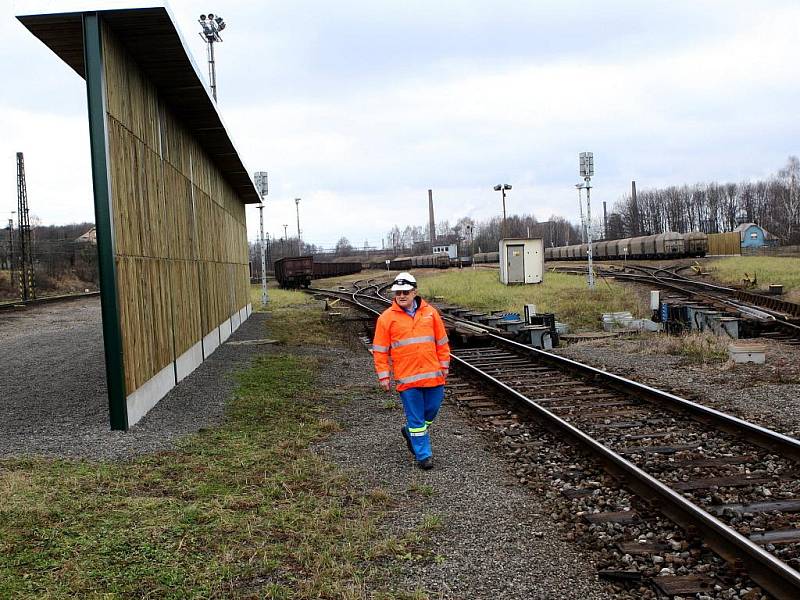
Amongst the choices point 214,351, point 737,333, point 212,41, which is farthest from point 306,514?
point 212,41

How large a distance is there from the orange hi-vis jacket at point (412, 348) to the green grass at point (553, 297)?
42.7 feet

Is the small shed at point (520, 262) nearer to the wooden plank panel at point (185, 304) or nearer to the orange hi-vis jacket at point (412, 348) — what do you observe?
the wooden plank panel at point (185, 304)

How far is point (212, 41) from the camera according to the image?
79.8ft

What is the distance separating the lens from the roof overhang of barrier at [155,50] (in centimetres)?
832

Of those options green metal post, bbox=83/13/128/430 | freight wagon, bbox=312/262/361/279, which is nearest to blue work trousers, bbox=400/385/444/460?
green metal post, bbox=83/13/128/430

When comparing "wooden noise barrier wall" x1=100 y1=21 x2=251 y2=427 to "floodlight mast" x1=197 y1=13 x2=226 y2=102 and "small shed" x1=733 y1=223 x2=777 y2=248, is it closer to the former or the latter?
"floodlight mast" x1=197 y1=13 x2=226 y2=102

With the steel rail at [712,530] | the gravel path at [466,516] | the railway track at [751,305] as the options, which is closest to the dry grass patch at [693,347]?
the railway track at [751,305]

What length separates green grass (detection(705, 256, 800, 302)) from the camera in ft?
93.8

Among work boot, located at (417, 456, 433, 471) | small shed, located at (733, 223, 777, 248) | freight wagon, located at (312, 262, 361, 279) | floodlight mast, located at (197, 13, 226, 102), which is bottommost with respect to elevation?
work boot, located at (417, 456, 433, 471)

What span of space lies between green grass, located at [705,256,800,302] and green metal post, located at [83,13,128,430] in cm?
2282

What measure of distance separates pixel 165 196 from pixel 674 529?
31.1 feet

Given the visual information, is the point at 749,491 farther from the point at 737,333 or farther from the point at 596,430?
the point at 737,333

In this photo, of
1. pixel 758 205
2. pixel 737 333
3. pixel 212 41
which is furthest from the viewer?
pixel 758 205

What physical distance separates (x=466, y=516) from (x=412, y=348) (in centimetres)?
170
